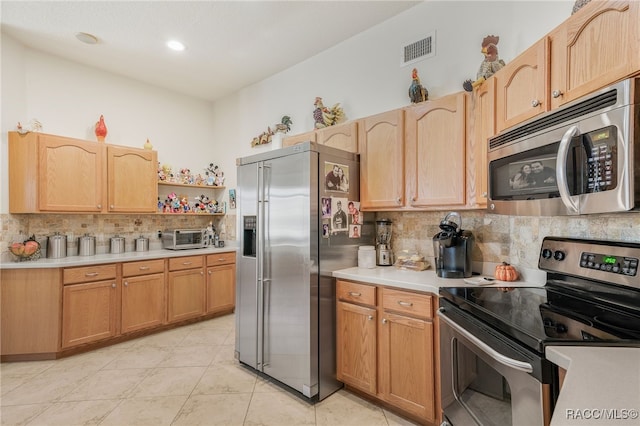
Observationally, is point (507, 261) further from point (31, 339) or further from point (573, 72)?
point (31, 339)

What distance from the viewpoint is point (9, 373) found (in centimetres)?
269

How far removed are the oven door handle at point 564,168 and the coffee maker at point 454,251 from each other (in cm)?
89

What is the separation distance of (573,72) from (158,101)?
4563 mm

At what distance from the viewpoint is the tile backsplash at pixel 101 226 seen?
3184 mm

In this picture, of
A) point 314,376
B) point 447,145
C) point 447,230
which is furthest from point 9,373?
point 447,145

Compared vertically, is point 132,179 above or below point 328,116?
below

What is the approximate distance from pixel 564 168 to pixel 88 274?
3.84 metres

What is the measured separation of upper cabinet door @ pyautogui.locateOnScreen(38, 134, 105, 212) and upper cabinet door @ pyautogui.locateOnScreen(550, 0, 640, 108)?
13.4 feet

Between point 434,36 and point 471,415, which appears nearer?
point 471,415

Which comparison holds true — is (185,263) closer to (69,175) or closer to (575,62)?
(69,175)

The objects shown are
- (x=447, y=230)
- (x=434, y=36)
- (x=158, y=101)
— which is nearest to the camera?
(x=447, y=230)

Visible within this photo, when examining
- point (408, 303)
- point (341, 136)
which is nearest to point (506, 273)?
point (408, 303)

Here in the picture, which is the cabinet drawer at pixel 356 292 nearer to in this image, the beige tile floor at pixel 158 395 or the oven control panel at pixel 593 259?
the beige tile floor at pixel 158 395

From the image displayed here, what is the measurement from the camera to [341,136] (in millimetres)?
2877
